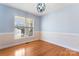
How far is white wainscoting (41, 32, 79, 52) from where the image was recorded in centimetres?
319

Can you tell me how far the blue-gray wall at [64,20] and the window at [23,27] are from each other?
97cm

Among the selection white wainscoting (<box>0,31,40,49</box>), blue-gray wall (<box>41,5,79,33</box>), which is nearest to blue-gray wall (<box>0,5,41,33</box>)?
white wainscoting (<box>0,31,40,49</box>)

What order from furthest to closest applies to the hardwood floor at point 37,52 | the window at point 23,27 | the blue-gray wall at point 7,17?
the window at point 23,27, the blue-gray wall at point 7,17, the hardwood floor at point 37,52

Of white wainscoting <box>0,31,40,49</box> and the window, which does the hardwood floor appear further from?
the window

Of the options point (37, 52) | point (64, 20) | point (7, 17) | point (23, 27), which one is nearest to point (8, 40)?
point (7, 17)

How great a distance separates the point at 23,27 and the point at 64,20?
7.32ft

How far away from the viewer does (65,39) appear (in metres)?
3.67

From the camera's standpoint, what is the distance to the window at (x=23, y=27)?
13.6ft

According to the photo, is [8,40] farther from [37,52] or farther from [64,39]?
[64,39]

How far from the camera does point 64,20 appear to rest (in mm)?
3742

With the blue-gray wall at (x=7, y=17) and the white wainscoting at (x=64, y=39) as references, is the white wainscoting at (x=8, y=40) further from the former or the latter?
the white wainscoting at (x=64, y=39)

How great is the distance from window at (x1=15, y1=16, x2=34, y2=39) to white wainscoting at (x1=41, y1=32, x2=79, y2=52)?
1.13 m

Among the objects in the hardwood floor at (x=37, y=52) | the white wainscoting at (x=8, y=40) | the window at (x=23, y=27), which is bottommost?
the hardwood floor at (x=37, y=52)

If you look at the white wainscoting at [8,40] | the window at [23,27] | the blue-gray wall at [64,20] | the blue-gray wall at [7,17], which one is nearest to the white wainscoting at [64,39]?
the blue-gray wall at [64,20]
